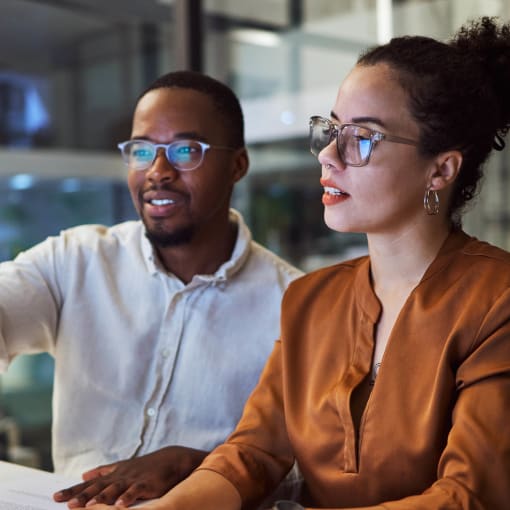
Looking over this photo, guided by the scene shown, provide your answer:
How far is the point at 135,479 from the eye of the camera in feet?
4.88

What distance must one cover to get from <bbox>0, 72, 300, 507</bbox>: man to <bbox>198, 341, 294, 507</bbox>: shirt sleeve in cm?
29

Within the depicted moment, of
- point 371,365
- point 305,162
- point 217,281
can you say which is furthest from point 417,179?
point 305,162

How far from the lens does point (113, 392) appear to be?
189cm

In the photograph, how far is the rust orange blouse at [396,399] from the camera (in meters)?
1.26

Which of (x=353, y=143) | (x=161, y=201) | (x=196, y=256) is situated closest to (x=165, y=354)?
(x=196, y=256)

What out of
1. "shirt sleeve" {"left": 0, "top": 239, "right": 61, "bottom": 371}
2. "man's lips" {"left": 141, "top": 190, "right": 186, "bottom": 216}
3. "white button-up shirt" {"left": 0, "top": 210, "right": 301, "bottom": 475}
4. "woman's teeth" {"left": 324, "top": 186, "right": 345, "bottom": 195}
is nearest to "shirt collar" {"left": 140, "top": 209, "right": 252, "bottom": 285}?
"white button-up shirt" {"left": 0, "top": 210, "right": 301, "bottom": 475}

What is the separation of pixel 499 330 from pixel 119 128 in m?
3.48

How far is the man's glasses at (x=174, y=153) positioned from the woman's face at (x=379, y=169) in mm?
494

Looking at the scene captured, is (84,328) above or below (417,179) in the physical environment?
below

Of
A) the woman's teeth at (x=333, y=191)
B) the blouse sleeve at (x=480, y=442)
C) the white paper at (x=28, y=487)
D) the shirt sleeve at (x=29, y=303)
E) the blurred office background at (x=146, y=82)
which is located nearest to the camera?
the blouse sleeve at (x=480, y=442)

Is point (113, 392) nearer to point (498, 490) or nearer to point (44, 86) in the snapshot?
point (498, 490)

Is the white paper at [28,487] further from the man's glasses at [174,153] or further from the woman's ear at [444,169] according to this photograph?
the woman's ear at [444,169]

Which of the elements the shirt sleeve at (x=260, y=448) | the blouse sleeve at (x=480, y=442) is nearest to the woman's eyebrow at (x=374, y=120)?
the blouse sleeve at (x=480, y=442)

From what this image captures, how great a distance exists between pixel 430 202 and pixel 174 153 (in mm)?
658
